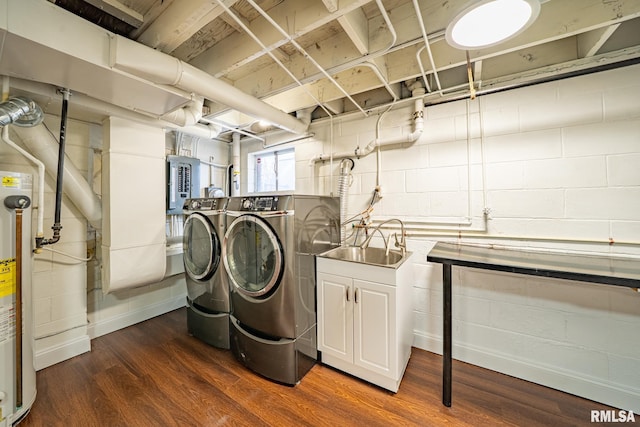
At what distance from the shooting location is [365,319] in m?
1.71

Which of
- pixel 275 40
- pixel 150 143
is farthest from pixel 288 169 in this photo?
pixel 275 40

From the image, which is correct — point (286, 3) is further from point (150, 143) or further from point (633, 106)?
point (633, 106)

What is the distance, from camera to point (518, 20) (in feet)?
3.29

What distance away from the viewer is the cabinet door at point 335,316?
179cm

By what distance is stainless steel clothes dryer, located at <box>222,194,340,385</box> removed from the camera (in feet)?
5.66

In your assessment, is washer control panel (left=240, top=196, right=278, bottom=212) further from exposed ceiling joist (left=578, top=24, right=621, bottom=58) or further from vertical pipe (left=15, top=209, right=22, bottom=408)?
A: exposed ceiling joist (left=578, top=24, right=621, bottom=58)

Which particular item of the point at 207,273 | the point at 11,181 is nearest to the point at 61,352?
the point at 207,273

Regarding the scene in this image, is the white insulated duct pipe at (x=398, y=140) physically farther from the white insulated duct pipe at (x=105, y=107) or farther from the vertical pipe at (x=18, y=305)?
the vertical pipe at (x=18, y=305)

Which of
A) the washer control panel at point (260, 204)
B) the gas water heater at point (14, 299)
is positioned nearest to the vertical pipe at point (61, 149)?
the gas water heater at point (14, 299)

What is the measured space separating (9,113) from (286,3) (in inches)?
74.5

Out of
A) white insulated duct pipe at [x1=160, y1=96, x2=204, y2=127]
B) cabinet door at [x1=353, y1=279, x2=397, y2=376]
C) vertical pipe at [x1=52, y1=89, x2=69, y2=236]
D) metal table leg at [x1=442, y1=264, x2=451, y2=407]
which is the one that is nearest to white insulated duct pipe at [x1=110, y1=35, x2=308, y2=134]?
white insulated duct pipe at [x1=160, y1=96, x2=204, y2=127]

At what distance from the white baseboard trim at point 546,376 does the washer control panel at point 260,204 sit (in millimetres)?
1828

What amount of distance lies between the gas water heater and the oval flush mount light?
101 inches

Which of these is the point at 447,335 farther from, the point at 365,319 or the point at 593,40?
the point at 593,40
